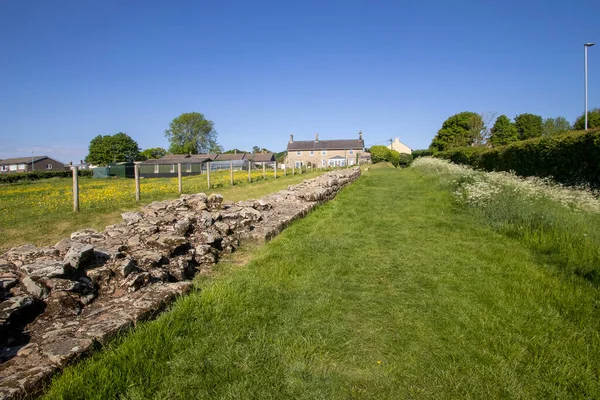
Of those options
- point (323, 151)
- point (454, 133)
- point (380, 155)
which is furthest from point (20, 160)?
point (454, 133)

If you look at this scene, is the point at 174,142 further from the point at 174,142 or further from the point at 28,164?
the point at 28,164

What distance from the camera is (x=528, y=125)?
62719mm

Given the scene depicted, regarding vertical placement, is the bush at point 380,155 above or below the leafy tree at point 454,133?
below

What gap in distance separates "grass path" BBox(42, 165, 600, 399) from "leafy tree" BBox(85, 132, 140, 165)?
10521 cm

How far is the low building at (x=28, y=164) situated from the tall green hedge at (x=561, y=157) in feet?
300

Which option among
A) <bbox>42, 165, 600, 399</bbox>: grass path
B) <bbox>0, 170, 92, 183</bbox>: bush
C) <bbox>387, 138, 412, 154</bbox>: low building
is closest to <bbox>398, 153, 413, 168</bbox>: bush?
<bbox>387, 138, 412, 154</bbox>: low building

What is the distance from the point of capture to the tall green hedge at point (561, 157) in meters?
10.7

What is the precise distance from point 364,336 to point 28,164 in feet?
331

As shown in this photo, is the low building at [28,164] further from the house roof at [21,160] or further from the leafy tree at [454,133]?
the leafy tree at [454,133]

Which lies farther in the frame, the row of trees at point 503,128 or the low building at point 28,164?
the low building at point 28,164

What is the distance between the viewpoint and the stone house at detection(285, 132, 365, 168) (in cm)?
7238

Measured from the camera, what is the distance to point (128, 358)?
2.63m

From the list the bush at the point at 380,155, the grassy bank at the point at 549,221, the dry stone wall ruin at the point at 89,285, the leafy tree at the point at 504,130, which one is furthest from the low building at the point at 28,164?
the leafy tree at the point at 504,130

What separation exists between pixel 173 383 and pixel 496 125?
7119cm
